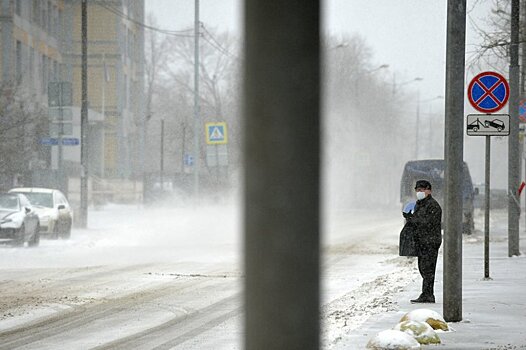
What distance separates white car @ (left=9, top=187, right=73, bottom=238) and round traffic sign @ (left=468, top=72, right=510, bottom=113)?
55.5 ft

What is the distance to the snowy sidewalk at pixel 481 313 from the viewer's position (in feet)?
33.8

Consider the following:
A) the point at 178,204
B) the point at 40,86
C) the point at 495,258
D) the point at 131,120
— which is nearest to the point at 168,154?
the point at 131,120

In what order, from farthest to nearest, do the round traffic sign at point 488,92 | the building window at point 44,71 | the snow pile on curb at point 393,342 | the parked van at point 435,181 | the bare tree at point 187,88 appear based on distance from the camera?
the bare tree at point 187,88
the building window at point 44,71
the parked van at point 435,181
the round traffic sign at point 488,92
the snow pile on curb at point 393,342

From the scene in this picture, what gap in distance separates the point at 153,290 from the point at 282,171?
14.1 meters

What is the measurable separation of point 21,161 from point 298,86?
37522 mm

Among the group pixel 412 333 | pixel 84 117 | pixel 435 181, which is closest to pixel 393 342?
pixel 412 333

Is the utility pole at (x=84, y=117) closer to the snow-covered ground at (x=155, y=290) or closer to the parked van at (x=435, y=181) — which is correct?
the snow-covered ground at (x=155, y=290)

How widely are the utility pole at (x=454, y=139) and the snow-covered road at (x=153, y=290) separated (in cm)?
115

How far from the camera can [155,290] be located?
16562 millimetres

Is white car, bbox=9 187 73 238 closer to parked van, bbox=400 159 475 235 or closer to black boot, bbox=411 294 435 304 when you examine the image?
parked van, bbox=400 159 475 235

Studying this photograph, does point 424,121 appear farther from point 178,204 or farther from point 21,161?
A: point 21,161

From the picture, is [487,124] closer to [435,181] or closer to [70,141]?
[70,141]

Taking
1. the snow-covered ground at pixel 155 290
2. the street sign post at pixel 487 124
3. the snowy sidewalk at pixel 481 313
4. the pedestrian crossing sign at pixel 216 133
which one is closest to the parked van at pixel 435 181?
the snow-covered ground at pixel 155 290

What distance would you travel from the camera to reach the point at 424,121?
14562 cm
